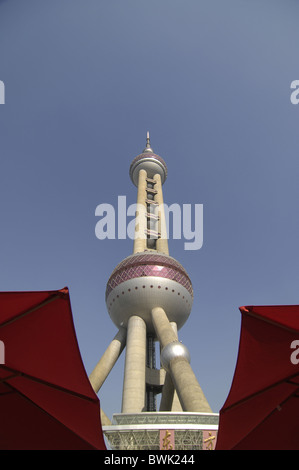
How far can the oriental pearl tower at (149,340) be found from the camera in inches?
835

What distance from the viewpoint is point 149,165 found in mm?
54219

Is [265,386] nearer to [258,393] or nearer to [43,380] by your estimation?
[258,393]

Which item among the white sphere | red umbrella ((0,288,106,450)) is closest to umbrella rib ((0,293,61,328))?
red umbrella ((0,288,106,450))

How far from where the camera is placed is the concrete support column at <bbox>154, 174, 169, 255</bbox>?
44.4 meters

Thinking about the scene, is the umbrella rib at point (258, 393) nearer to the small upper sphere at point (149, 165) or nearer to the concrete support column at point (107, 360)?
the concrete support column at point (107, 360)

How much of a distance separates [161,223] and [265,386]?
4116 centimetres

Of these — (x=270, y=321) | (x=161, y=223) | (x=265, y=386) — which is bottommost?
(x=265, y=386)

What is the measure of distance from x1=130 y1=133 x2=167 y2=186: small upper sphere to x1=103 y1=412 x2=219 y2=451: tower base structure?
3944cm

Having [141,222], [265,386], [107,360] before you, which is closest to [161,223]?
[141,222]

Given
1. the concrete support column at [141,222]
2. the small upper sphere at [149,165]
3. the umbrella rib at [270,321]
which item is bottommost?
the umbrella rib at [270,321]

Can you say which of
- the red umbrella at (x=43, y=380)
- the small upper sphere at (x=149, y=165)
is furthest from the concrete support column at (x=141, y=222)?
the red umbrella at (x=43, y=380)

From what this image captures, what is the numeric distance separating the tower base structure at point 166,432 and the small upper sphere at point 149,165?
39436 millimetres

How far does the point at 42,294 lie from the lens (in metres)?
6.11
